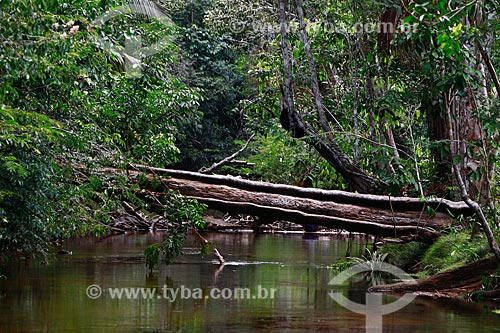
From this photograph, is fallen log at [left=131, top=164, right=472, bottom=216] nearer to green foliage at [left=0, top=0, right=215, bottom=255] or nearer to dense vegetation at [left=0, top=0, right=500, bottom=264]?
dense vegetation at [left=0, top=0, right=500, bottom=264]

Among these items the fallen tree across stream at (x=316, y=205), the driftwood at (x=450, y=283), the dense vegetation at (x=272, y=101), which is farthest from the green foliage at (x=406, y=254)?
the driftwood at (x=450, y=283)

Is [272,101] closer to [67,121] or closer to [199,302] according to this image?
[67,121]

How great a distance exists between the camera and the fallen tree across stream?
13016mm

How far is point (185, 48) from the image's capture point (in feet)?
94.5

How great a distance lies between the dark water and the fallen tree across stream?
908 millimetres

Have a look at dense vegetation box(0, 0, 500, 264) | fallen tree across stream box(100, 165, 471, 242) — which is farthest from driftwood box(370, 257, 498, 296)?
fallen tree across stream box(100, 165, 471, 242)

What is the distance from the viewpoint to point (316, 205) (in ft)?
43.7

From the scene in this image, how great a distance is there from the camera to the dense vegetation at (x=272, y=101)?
8266 millimetres

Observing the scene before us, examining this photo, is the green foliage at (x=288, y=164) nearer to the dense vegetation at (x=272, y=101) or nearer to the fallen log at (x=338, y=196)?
the dense vegetation at (x=272, y=101)

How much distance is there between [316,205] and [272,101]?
3.95m

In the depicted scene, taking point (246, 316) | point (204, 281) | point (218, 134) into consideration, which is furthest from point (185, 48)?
point (246, 316)

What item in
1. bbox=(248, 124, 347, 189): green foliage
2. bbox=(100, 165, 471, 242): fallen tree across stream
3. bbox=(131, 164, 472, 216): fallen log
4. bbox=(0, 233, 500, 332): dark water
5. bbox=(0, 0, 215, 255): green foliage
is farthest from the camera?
bbox=(248, 124, 347, 189): green foliage

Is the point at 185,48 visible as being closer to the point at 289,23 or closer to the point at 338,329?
the point at 289,23

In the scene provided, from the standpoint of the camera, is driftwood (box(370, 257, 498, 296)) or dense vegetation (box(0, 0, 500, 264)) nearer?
dense vegetation (box(0, 0, 500, 264))
